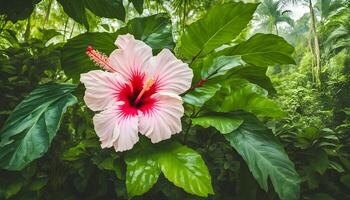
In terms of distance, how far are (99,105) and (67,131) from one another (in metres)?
0.48

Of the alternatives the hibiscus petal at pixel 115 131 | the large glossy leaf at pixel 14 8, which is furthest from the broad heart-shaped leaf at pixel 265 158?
the large glossy leaf at pixel 14 8

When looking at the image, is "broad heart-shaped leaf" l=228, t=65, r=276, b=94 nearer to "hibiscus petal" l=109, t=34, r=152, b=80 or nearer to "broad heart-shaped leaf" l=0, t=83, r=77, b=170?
"hibiscus petal" l=109, t=34, r=152, b=80

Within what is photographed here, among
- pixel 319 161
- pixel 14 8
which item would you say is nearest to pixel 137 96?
pixel 14 8

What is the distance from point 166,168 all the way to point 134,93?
199mm

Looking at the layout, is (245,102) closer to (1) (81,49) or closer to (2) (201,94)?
(2) (201,94)

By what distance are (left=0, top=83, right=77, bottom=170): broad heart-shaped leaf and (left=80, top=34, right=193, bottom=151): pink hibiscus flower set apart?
120 millimetres

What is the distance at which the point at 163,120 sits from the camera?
0.61 m

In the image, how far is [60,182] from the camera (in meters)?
0.95

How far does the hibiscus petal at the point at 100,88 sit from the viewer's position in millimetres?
601

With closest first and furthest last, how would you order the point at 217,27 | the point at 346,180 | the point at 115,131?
the point at 115,131, the point at 217,27, the point at 346,180

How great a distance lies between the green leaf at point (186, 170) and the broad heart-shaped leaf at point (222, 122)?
0.26 ft

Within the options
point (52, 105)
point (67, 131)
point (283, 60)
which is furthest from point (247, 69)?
point (67, 131)

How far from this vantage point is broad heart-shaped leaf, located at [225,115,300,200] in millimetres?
640

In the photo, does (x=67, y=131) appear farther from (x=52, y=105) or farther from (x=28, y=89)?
(x=52, y=105)
